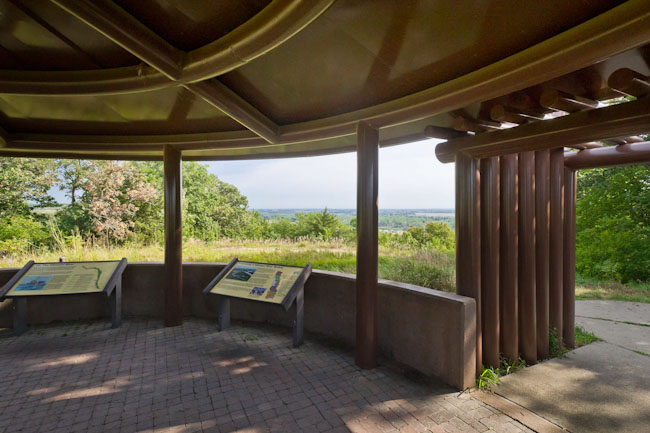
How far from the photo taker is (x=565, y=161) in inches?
192

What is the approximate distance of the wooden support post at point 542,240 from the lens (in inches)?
176

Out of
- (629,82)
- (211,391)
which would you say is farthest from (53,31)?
(629,82)

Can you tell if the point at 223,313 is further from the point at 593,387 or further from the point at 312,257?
the point at 593,387

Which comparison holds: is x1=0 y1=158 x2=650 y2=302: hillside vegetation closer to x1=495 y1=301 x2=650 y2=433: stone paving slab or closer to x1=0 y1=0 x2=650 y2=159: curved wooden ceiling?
x1=495 y1=301 x2=650 y2=433: stone paving slab

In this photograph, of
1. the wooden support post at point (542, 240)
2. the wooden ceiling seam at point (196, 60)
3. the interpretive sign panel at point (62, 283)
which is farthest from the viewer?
the interpretive sign panel at point (62, 283)

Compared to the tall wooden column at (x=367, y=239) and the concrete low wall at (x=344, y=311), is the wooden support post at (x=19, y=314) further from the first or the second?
the tall wooden column at (x=367, y=239)

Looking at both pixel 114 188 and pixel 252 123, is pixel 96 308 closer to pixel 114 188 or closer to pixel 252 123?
pixel 252 123

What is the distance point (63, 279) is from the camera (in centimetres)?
554

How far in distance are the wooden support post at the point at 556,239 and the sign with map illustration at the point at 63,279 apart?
22.2 ft

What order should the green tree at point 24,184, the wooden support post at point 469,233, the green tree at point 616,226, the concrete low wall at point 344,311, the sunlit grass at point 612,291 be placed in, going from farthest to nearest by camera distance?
1. the green tree at point 24,184
2. the green tree at point 616,226
3. the sunlit grass at point 612,291
4. the wooden support post at point 469,233
5. the concrete low wall at point 344,311

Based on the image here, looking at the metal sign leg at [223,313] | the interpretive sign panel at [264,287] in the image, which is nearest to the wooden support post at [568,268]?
the interpretive sign panel at [264,287]

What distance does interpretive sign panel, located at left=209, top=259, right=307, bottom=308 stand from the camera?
4.92 m

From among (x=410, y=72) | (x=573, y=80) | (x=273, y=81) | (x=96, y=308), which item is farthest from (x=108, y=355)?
(x=573, y=80)

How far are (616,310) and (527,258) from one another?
4.70 meters
